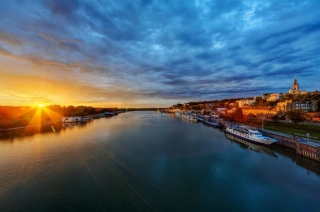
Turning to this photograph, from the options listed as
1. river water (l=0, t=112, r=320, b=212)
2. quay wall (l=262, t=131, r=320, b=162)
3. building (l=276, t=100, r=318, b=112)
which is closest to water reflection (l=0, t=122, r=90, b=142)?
river water (l=0, t=112, r=320, b=212)

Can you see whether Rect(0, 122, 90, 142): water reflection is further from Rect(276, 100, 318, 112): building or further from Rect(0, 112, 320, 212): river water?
Rect(276, 100, 318, 112): building

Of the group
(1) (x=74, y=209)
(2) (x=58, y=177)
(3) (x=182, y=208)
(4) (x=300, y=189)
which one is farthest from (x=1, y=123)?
(4) (x=300, y=189)

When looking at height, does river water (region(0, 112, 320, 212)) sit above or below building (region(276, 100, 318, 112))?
below

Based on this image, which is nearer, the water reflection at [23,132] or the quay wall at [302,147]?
the quay wall at [302,147]

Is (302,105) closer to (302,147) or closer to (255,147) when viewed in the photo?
(255,147)

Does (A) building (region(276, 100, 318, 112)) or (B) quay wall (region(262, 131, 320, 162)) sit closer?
(B) quay wall (region(262, 131, 320, 162))

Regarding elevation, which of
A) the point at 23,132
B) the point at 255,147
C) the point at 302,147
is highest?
the point at 302,147

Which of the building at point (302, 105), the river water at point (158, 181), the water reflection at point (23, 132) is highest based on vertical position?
the building at point (302, 105)

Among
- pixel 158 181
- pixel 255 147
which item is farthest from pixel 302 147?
pixel 158 181

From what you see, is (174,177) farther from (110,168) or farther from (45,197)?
(45,197)

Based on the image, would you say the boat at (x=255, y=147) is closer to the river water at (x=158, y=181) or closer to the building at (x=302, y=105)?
the river water at (x=158, y=181)

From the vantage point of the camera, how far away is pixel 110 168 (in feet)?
54.1

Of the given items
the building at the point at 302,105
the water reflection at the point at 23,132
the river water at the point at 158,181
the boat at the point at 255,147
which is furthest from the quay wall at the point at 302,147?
the building at the point at 302,105

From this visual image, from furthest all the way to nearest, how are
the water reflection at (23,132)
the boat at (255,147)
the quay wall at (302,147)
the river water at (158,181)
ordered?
the water reflection at (23,132) < the boat at (255,147) < the quay wall at (302,147) < the river water at (158,181)
